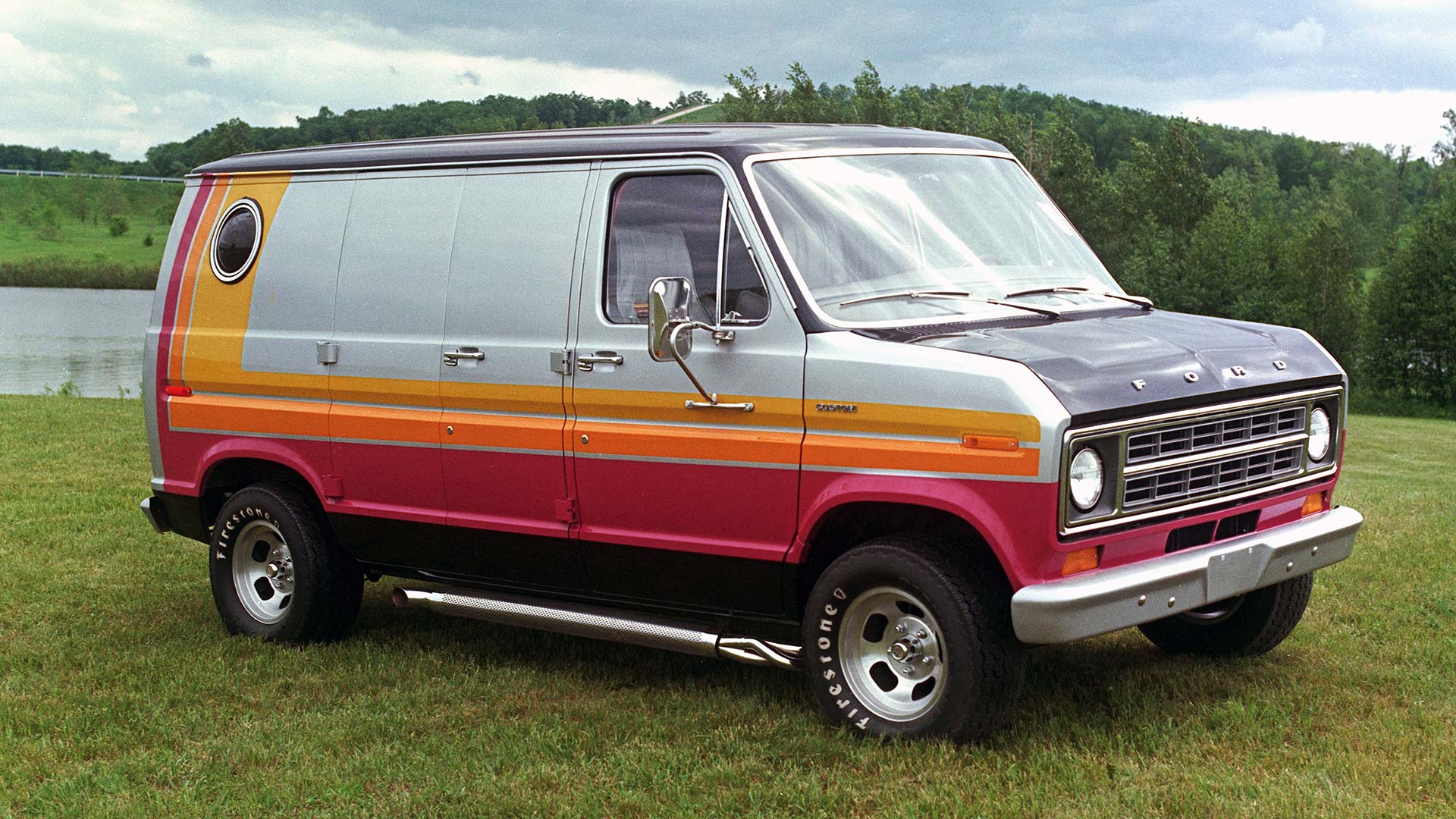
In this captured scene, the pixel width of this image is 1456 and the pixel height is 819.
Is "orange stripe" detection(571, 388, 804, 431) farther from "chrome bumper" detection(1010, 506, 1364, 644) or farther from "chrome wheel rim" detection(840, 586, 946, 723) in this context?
"chrome bumper" detection(1010, 506, 1364, 644)

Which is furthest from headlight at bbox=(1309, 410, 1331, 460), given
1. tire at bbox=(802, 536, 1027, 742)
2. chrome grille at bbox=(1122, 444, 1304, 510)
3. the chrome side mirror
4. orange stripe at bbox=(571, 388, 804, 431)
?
the chrome side mirror

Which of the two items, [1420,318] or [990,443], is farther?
[1420,318]

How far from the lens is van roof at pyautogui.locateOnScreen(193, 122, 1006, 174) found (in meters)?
6.04

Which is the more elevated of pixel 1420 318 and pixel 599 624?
pixel 599 624

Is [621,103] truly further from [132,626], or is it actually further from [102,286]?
[102,286]

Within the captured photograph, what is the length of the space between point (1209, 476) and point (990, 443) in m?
1.03

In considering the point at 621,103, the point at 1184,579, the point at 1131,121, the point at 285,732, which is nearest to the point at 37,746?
the point at 285,732

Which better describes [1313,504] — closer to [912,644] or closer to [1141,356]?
[1141,356]

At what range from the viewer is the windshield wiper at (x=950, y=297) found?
5758 mm

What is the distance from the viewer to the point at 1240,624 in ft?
21.5

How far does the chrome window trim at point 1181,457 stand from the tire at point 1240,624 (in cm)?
66

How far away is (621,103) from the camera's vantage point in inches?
1494

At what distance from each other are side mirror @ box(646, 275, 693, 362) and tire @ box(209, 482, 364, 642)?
277 cm

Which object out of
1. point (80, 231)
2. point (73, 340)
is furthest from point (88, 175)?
point (73, 340)
